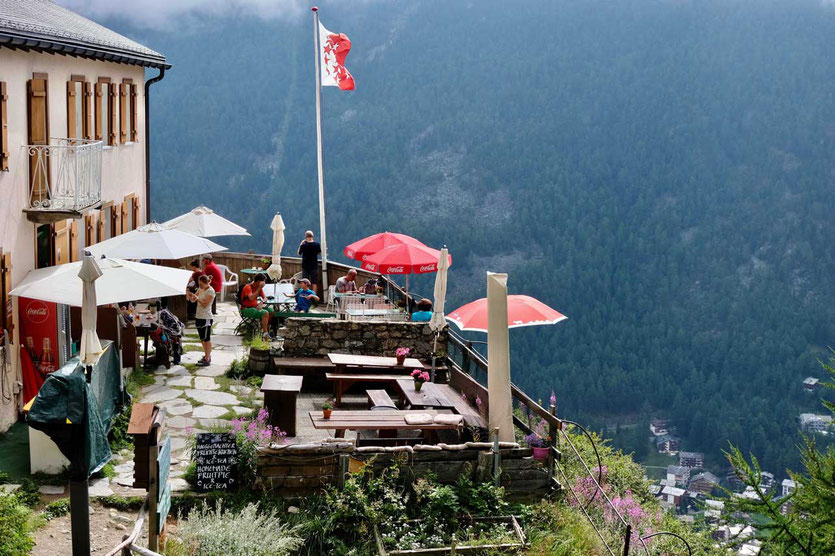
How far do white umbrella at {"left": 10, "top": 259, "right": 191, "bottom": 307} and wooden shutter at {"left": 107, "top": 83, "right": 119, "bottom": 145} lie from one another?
688cm

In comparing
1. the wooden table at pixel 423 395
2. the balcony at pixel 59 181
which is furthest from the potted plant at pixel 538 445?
the balcony at pixel 59 181

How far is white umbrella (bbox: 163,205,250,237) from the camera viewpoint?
1936cm

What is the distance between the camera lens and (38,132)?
13.3 m

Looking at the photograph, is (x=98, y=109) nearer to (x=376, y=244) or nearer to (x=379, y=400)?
(x=376, y=244)

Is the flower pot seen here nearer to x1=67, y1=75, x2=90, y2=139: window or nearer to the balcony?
the balcony

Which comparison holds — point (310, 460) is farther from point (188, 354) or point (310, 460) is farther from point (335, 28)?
point (335, 28)

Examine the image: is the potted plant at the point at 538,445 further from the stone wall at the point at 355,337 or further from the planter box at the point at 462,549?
the stone wall at the point at 355,337

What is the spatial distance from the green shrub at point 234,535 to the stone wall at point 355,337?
211 inches

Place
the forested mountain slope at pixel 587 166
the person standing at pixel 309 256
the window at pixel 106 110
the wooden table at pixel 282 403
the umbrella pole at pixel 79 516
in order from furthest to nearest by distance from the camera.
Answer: the forested mountain slope at pixel 587 166, the person standing at pixel 309 256, the window at pixel 106 110, the wooden table at pixel 282 403, the umbrella pole at pixel 79 516

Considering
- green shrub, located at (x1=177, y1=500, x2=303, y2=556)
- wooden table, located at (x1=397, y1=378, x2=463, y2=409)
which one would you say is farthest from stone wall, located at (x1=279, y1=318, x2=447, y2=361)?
green shrub, located at (x1=177, y1=500, x2=303, y2=556)

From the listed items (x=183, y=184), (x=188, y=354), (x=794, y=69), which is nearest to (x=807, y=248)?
(x=794, y=69)

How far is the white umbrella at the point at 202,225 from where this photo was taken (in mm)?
19359

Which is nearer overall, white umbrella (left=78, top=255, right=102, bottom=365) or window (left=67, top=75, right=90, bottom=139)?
A: white umbrella (left=78, top=255, right=102, bottom=365)

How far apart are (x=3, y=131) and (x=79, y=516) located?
22.1ft
